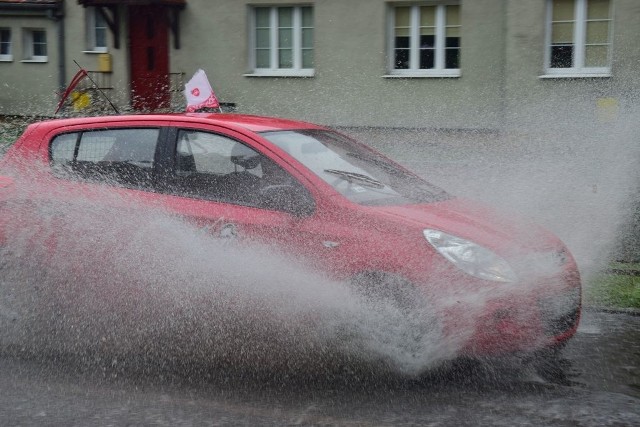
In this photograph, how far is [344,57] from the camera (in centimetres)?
1788

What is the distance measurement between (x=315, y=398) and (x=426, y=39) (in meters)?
12.7

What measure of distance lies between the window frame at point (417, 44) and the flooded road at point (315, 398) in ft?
37.8

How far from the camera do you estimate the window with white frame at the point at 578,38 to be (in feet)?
50.9

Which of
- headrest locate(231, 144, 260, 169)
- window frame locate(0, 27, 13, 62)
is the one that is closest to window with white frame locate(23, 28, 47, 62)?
window frame locate(0, 27, 13, 62)

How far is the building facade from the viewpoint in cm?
1567

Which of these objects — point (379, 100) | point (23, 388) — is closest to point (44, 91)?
point (379, 100)

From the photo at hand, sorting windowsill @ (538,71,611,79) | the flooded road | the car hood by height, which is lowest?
the flooded road

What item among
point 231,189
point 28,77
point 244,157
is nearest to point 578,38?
point 244,157

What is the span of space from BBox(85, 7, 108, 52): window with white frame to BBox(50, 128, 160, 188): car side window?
14.3m

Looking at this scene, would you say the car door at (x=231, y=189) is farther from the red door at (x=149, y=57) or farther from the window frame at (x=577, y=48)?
the red door at (x=149, y=57)

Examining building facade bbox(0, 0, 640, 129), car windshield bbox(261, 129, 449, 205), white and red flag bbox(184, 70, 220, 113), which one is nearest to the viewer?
car windshield bbox(261, 129, 449, 205)

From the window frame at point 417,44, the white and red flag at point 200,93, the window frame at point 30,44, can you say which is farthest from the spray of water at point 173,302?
the window frame at point 30,44

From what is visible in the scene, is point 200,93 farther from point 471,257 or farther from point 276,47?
point 276,47

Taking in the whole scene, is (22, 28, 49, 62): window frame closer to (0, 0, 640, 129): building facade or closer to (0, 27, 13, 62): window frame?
(0, 0, 640, 129): building facade
